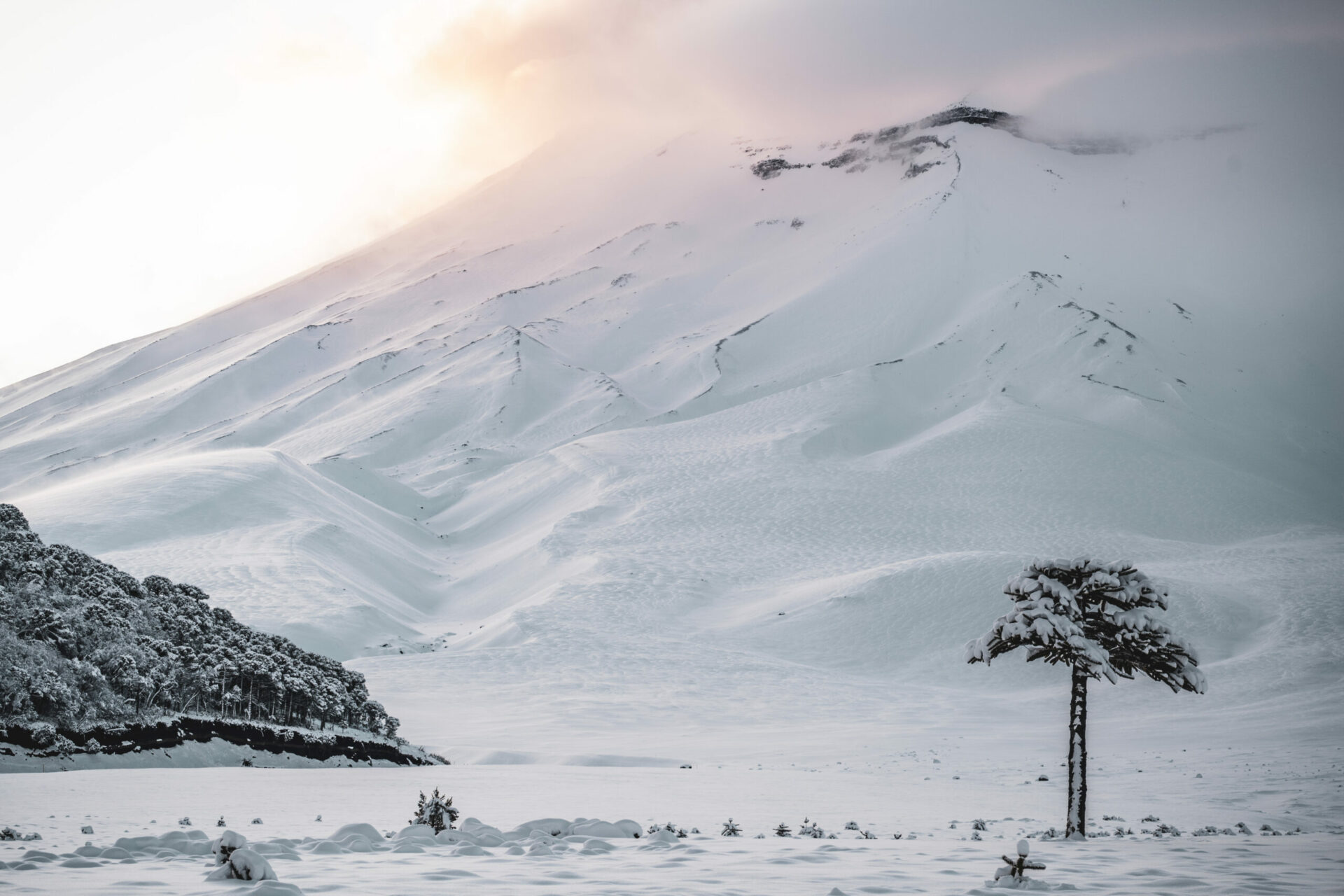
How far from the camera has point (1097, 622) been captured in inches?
564

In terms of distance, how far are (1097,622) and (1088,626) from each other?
0.14m

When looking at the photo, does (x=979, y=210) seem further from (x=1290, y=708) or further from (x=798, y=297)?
(x=1290, y=708)

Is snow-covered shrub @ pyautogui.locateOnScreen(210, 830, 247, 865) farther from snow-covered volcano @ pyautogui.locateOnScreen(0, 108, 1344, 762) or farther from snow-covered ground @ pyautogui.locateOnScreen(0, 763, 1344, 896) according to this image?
snow-covered volcano @ pyautogui.locateOnScreen(0, 108, 1344, 762)

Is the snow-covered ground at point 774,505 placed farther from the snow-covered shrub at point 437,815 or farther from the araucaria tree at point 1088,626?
the araucaria tree at point 1088,626

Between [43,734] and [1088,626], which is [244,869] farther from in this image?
[43,734]

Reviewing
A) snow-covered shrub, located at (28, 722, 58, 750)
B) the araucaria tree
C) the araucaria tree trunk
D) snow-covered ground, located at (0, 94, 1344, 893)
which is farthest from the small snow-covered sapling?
snow-covered shrub, located at (28, 722, 58, 750)

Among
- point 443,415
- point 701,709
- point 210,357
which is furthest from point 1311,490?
point 210,357

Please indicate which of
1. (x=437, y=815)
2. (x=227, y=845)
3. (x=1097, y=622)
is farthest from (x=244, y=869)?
(x=1097, y=622)

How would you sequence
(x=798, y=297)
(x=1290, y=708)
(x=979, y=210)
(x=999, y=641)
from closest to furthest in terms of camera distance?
(x=999, y=641) < (x=1290, y=708) < (x=798, y=297) < (x=979, y=210)

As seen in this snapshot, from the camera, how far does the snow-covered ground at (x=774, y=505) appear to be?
17.4m

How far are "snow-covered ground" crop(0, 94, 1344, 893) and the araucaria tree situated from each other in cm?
242

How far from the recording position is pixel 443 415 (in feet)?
392

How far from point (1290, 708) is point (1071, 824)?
24538 mm

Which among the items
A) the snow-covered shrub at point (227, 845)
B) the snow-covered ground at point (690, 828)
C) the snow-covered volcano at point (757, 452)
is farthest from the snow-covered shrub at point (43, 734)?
the snow-covered volcano at point (757, 452)
